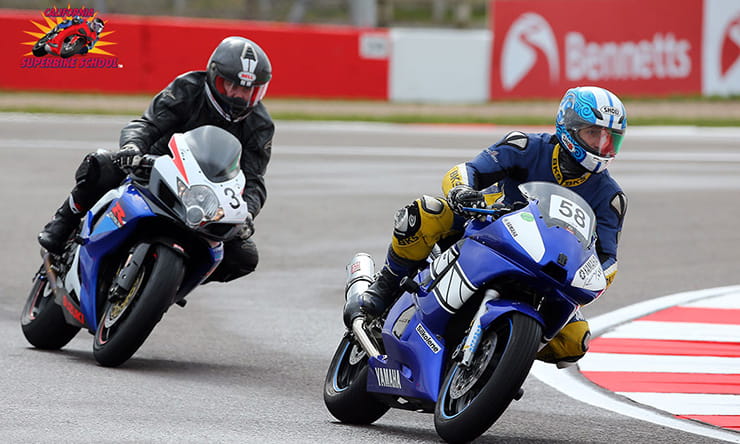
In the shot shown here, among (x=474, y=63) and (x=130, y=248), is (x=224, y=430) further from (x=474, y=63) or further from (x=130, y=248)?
(x=474, y=63)

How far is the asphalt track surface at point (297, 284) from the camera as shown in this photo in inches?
241

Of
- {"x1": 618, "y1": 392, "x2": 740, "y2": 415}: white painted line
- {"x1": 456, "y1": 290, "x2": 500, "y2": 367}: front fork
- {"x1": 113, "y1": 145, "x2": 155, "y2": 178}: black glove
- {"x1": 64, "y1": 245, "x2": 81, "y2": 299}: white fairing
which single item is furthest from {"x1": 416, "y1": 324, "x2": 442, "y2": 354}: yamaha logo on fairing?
{"x1": 64, "y1": 245, "x2": 81, "y2": 299}: white fairing

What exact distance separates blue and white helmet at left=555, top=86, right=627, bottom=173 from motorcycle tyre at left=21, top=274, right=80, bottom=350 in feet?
10.6

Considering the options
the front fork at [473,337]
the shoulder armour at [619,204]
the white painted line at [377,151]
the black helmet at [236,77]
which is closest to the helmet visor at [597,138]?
the shoulder armour at [619,204]

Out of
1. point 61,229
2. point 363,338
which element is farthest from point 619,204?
point 61,229

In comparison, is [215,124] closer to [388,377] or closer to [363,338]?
[363,338]

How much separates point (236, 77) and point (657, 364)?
9.82 feet

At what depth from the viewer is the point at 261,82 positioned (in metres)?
7.78

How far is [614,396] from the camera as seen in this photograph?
23.9 feet

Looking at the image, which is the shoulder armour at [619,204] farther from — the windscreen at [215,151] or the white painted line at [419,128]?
the white painted line at [419,128]

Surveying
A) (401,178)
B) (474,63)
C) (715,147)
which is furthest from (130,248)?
(474,63)

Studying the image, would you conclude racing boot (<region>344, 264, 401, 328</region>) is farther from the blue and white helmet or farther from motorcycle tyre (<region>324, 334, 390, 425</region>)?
the blue and white helmet

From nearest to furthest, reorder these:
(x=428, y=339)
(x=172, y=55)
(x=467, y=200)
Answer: (x=467, y=200), (x=428, y=339), (x=172, y=55)

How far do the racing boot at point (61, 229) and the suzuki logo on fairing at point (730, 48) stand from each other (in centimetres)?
1870
